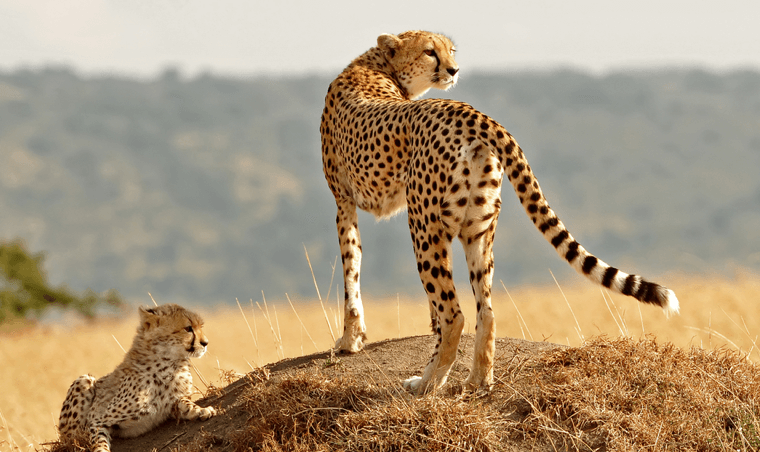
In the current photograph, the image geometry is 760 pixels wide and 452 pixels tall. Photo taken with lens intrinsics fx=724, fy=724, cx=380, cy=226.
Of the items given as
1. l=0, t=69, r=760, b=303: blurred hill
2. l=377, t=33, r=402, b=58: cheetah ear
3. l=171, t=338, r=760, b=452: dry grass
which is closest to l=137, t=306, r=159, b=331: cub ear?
l=171, t=338, r=760, b=452: dry grass

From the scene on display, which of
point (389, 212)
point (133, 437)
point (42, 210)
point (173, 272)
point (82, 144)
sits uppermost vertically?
point (389, 212)

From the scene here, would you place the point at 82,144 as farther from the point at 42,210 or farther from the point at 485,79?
the point at 485,79

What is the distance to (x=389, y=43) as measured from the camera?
514 cm

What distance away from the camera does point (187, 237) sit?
12338 centimetres

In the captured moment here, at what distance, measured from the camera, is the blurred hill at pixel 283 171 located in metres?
112

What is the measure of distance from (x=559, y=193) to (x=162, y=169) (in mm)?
75399

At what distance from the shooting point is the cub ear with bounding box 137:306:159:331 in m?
4.02

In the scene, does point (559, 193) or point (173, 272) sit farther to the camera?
point (559, 193)

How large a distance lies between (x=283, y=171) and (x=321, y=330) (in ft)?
453

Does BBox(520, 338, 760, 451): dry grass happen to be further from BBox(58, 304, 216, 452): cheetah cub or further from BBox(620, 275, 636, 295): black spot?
BBox(58, 304, 216, 452): cheetah cub

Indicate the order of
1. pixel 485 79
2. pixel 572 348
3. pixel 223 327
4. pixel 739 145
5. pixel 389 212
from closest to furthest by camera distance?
pixel 572 348 → pixel 389 212 → pixel 223 327 → pixel 739 145 → pixel 485 79

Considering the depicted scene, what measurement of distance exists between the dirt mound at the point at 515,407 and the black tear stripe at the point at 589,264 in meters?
0.65

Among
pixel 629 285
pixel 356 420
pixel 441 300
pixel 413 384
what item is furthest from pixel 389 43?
pixel 356 420

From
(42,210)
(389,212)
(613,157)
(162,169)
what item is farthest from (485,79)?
(389,212)
